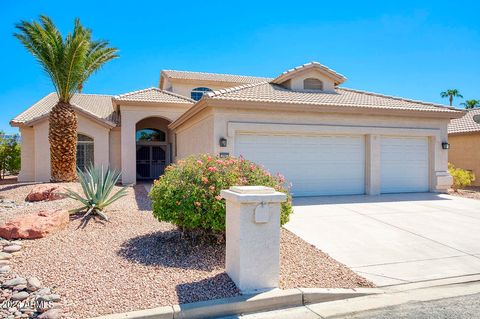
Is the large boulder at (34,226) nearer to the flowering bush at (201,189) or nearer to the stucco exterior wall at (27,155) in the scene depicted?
the flowering bush at (201,189)

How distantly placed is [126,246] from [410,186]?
12523 millimetres

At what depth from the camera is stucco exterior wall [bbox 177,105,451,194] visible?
12.0 m

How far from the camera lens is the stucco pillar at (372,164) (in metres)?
13.6

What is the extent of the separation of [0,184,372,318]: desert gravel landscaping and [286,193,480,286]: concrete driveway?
0.59 meters

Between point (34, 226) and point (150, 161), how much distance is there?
55.2 ft

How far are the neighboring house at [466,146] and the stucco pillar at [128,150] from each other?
65.1ft

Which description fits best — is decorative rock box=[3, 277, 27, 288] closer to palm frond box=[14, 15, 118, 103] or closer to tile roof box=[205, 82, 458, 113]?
tile roof box=[205, 82, 458, 113]

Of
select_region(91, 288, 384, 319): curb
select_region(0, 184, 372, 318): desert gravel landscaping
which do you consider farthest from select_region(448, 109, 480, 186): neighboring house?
select_region(91, 288, 384, 319): curb

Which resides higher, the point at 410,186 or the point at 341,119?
the point at 341,119

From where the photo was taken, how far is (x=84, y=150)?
19531 millimetres

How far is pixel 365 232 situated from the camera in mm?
8008

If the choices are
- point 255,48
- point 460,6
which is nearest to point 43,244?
point 255,48

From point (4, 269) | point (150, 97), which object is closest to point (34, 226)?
point (4, 269)

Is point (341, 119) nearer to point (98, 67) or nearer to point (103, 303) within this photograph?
point (103, 303)
